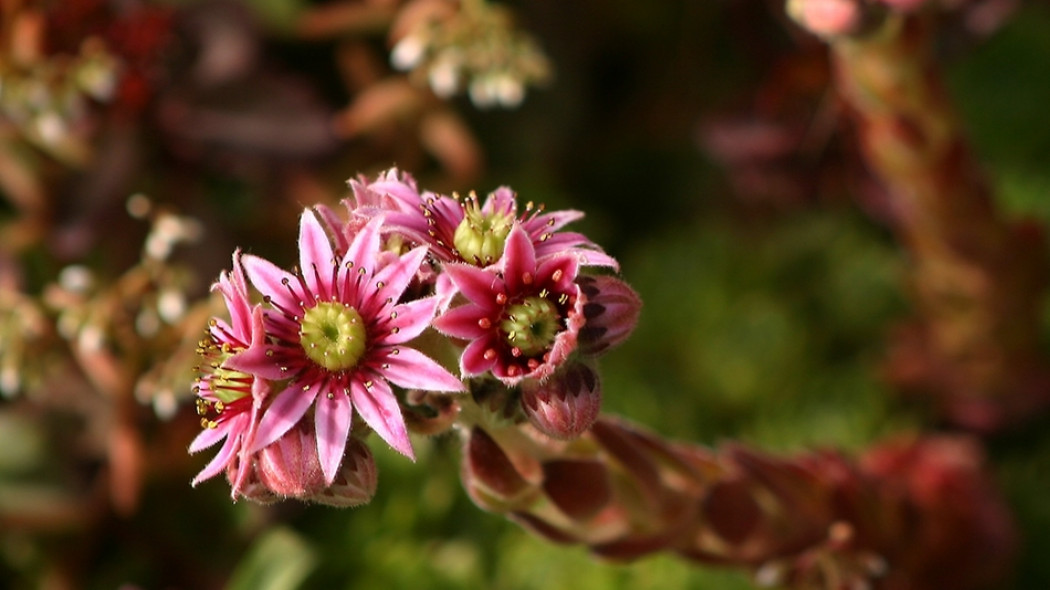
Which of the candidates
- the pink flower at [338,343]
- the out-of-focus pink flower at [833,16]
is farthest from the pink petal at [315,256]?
the out-of-focus pink flower at [833,16]

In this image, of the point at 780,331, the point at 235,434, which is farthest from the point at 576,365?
the point at 780,331

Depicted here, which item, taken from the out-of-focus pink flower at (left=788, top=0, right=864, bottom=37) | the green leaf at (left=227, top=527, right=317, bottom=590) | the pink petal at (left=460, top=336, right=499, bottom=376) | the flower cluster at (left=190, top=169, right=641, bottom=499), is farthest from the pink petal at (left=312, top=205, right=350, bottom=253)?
the green leaf at (left=227, top=527, right=317, bottom=590)

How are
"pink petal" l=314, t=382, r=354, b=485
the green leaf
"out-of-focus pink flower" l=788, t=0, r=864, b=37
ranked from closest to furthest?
"pink petal" l=314, t=382, r=354, b=485
"out-of-focus pink flower" l=788, t=0, r=864, b=37
the green leaf

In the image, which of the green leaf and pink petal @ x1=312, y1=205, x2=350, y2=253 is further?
the green leaf

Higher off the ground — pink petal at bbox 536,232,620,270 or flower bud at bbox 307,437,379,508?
pink petal at bbox 536,232,620,270

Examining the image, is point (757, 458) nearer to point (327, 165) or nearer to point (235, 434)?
point (235, 434)

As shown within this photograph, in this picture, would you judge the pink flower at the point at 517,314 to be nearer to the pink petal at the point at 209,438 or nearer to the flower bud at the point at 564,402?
the flower bud at the point at 564,402

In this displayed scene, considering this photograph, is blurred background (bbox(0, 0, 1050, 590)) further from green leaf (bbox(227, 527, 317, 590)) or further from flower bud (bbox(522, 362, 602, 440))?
flower bud (bbox(522, 362, 602, 440))
